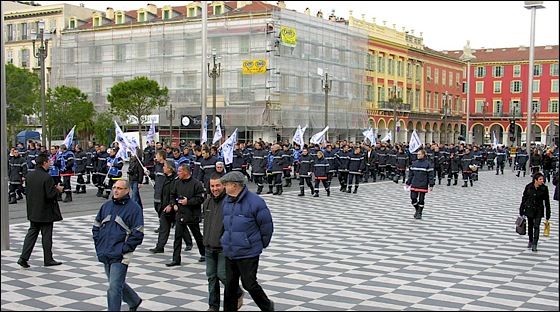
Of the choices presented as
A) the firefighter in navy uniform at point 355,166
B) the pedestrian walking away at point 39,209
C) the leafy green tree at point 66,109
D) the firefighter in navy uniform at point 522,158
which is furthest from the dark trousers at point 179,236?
the leafy green tree at point 66,109

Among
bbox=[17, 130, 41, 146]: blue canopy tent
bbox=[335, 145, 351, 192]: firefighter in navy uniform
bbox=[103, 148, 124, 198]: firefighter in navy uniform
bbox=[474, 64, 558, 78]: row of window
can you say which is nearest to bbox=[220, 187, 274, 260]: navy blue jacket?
bbox=[103, 148, 124, 198]: firefighter in navy uniform

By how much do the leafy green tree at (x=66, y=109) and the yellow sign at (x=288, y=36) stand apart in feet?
53.3

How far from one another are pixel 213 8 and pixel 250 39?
7.65 meters

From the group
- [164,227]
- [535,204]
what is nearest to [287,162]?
[535,204]

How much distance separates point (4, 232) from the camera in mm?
5836

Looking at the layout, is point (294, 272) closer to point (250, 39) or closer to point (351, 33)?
point (250, 39)

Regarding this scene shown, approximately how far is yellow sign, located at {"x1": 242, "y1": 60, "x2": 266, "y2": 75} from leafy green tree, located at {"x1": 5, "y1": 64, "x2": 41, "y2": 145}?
56.2 ft

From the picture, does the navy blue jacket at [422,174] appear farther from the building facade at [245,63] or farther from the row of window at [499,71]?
the row of window at [499,71]

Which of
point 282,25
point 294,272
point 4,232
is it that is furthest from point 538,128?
point 4,232

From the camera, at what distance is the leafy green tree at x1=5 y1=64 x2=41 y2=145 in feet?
165

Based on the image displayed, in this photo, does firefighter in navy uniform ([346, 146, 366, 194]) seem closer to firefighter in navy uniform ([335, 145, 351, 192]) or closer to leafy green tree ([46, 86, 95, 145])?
firefighter in navy uniform ([335, 145, 351, 192])

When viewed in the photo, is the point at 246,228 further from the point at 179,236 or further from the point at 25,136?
the point at 25,136

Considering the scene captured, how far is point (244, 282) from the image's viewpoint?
7.16 m

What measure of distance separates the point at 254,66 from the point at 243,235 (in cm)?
4044
